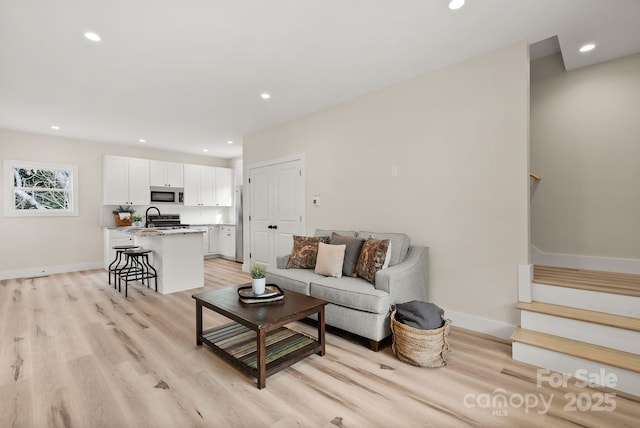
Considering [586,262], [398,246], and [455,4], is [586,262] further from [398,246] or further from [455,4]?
[455,4]

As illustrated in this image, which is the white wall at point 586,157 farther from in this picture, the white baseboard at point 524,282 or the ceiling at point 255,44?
the white baseboard at point 524,282

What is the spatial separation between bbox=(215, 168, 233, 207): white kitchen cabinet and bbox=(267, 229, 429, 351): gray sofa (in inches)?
196

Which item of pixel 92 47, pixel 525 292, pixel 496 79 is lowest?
pixel 525 292

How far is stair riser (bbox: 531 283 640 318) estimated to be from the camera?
222 cm

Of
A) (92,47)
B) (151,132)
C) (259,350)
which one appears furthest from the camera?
(151,132)

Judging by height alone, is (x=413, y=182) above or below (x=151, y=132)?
below

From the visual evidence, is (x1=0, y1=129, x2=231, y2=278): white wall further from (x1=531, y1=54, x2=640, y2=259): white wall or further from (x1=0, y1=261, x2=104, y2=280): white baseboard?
(x1=531, y1=54, x2=640, y2=259): white wall

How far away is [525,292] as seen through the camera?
8.48 feet

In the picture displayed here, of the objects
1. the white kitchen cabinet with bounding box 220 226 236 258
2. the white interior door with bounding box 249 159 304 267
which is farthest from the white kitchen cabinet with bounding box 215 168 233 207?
the white interior door with bounding box 249 159 304 267

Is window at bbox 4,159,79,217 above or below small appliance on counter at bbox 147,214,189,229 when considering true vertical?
above

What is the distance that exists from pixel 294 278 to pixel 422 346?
1406 mm

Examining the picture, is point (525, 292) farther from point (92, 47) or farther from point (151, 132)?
point (151, 132)

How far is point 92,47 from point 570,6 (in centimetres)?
393

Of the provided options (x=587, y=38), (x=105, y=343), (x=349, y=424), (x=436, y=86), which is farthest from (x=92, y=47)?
(x=587, y=38)
